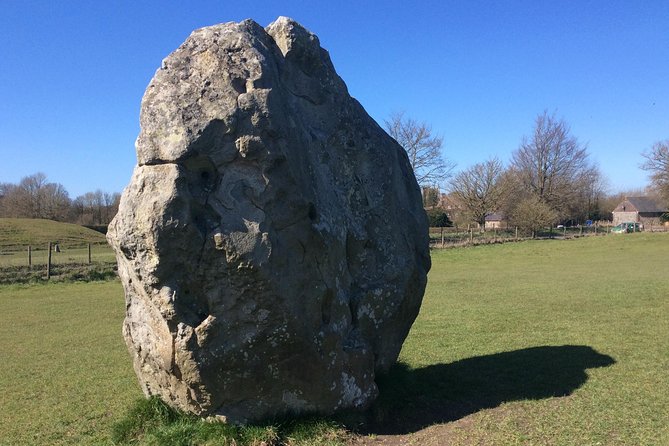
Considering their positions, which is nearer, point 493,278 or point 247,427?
point 247,427

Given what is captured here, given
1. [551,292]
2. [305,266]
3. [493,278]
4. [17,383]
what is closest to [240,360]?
[305,266]

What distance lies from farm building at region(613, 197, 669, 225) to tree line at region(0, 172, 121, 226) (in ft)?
301

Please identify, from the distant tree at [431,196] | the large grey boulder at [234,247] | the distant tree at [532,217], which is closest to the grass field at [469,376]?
the large grey boulder at [234,247]

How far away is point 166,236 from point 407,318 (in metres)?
3.94

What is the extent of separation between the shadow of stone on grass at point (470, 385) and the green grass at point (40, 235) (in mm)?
48815

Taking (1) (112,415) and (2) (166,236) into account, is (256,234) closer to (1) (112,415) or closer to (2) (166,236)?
(2) (166,236)

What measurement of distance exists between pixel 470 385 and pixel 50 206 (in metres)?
94.1

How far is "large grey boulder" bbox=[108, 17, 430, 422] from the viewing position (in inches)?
202

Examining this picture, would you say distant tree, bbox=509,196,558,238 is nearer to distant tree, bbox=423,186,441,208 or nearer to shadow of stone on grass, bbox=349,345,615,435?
distant tree, bbox=423,186,441,208

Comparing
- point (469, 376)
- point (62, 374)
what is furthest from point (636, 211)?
point (62, 374)

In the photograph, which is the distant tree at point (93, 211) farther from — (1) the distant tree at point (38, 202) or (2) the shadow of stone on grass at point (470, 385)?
(2) the shadow of stone on grass at point (470, 385)

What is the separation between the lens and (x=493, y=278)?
80.9 feet

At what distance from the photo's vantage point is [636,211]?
9544 centimetres

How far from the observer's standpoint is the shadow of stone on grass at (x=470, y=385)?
664 centimetres
